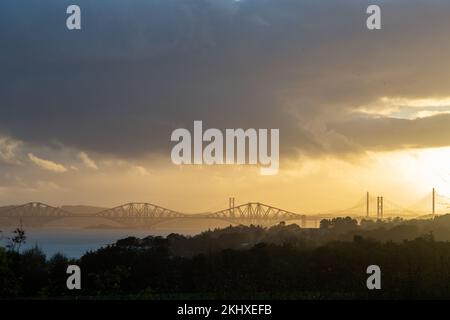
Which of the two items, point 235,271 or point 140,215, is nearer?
point 235,271

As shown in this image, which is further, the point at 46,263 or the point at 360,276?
the point at 46,263

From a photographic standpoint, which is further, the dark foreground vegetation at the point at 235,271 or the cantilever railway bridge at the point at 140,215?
the cantilever railway bridge at the point at 140,215

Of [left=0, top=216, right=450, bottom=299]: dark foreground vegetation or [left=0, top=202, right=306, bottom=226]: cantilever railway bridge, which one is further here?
[left=0, top=202, right=306, bottom=226]: cantilever railway bridge
